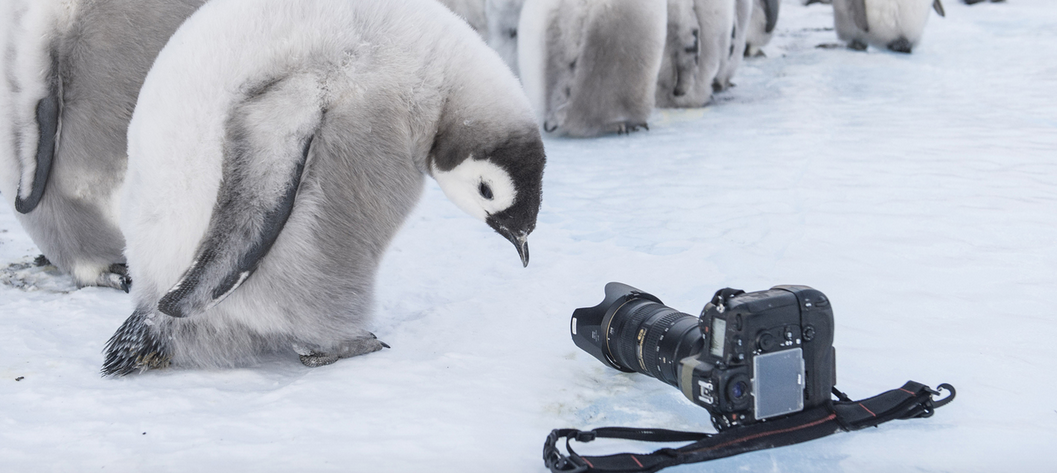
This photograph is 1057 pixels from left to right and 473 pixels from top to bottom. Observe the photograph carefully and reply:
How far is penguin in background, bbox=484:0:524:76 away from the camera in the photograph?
3.47 metres

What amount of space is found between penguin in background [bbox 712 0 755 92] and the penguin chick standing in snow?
111 cm

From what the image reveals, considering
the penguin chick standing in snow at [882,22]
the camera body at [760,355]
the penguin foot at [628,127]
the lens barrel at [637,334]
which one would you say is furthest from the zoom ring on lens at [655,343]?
the penguin chick standing in snow at [882,22]

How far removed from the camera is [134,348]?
1.29 meters

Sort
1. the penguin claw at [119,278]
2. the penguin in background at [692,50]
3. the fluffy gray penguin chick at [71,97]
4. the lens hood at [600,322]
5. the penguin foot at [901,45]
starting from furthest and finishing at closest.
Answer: the penguin foot at [901,45]
the penguin in background at [692,50]
the penguin claw at [119,278]
the fluffy gray penguin chick at [71,97]
the lens hood at [600,322]

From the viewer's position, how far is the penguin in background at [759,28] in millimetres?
4607

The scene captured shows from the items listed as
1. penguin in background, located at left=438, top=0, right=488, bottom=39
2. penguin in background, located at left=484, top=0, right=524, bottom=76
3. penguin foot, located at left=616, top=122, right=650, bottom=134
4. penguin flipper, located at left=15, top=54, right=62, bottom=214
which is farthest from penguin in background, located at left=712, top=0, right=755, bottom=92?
penguin flipper, located at left=15, top=54, right=62, bottom=214

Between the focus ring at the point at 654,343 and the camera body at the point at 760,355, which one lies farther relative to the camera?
the focus ring at the point at 654,343

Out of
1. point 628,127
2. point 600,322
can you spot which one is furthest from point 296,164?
point 628,127

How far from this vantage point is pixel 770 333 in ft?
3.28

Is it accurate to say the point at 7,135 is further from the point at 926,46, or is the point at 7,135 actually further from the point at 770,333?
the point at 926,46

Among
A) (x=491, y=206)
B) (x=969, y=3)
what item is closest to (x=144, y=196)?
(x=491, y=206)

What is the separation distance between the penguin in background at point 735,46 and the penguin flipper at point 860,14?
1101mm

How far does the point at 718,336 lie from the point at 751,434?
0.12 meters

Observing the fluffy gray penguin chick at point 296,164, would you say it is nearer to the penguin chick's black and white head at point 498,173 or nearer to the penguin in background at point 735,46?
the penguin chick's black and white head at point 498,173
